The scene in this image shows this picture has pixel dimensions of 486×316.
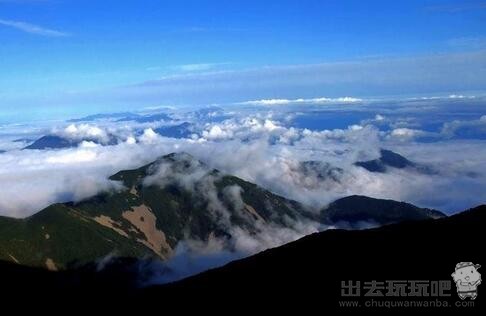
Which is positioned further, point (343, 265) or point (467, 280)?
point (343, 265)

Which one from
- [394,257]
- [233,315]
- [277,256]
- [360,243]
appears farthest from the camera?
[277,256]

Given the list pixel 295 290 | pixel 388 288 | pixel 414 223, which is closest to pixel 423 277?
pixel 388 288

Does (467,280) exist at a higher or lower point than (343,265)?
higher

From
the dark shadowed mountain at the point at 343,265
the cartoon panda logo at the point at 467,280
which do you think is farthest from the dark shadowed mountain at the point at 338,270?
the cartoon panda logo at the point at 467,280

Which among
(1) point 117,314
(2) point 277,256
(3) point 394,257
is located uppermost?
(3) point 394,257

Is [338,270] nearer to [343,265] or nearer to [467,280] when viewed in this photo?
[343,265]

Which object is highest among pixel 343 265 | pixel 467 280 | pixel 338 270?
pixel 467 280

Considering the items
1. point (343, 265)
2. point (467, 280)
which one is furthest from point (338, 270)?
point (467, 280)

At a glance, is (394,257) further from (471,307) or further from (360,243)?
(471,307)

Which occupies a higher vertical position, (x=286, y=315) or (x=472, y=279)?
(x=472, y=279)
